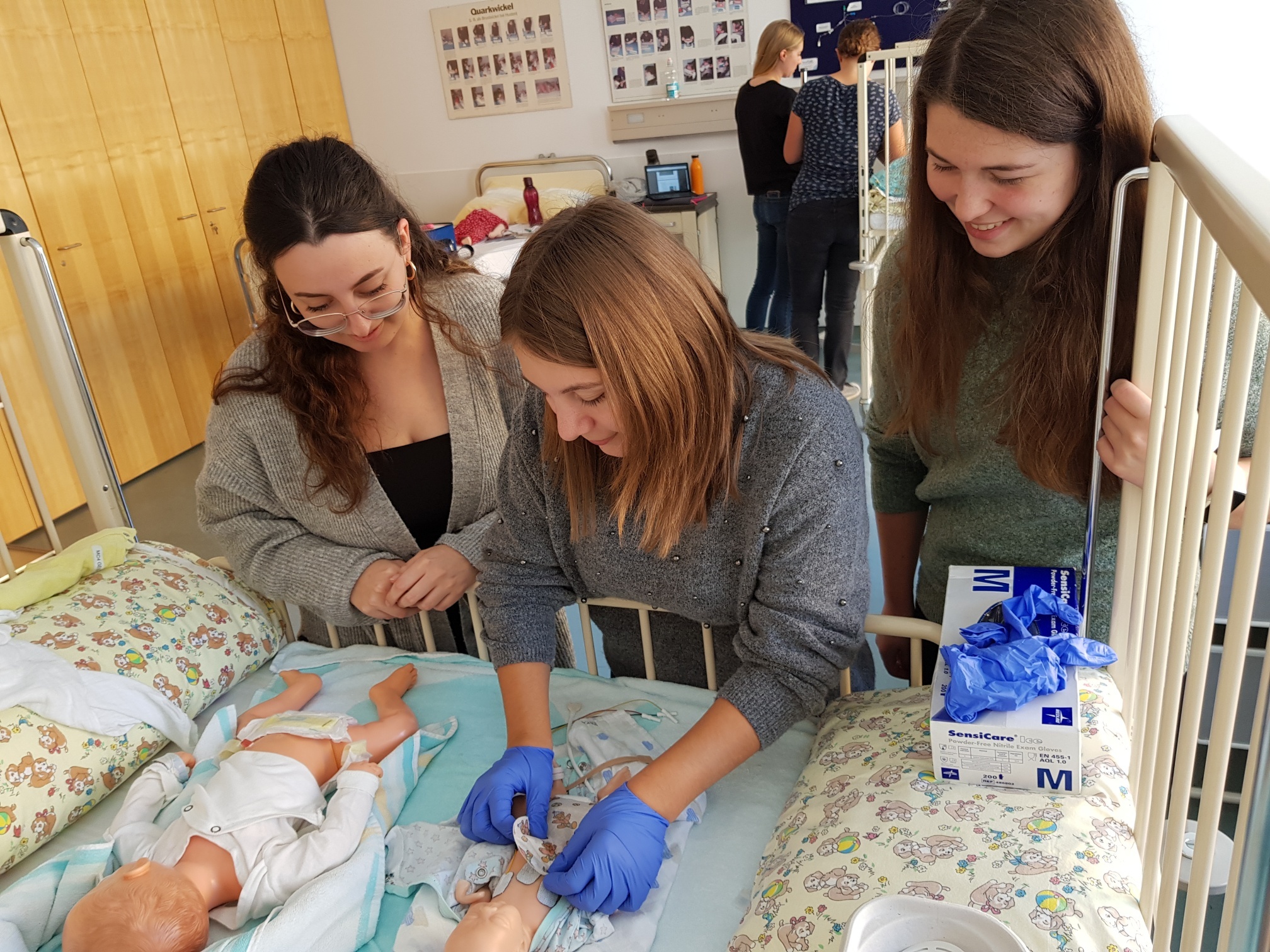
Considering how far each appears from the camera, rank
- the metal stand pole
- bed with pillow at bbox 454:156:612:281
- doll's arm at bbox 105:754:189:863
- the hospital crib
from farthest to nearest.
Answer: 1. bed with pillow at bbox 454:156:612:281
2. the metal stand pole
3. doll's arm at bbox 105:754:189:863
4. the hospital crib

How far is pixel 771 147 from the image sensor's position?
4.57 m

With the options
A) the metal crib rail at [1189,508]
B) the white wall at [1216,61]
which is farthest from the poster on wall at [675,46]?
the metal crib rail at [1189,508]

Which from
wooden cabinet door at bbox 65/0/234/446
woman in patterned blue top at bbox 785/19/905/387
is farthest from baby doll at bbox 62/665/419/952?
woman in patterned blue top at bbox 785/19/905/387

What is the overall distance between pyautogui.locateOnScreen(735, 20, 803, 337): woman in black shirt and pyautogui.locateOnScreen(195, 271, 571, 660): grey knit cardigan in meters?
3.09

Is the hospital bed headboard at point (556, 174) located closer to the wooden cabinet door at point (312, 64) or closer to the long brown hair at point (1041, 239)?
the wooden cabinet door at point (312, 64)

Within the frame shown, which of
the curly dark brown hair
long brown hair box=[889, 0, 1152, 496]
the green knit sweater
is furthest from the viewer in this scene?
the curly dark brown hair

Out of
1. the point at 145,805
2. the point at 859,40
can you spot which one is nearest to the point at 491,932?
the point at 145,805

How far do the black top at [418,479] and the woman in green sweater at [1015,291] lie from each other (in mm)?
753

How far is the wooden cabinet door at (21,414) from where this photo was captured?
3697mm

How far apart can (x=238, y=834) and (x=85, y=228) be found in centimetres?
367

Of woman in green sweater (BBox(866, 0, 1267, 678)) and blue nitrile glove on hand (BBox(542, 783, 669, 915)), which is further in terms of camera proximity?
blue nitrile glove on hand (BBox(542, 783, 669, 915))

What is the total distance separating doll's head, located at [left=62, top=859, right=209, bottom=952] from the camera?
3.79 ft

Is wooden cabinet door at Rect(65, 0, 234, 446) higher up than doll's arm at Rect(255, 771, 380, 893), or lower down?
higher up

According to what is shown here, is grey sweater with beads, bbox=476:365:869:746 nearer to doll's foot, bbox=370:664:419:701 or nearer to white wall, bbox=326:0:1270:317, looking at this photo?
doll's foot, bbox=370:664:419:701
